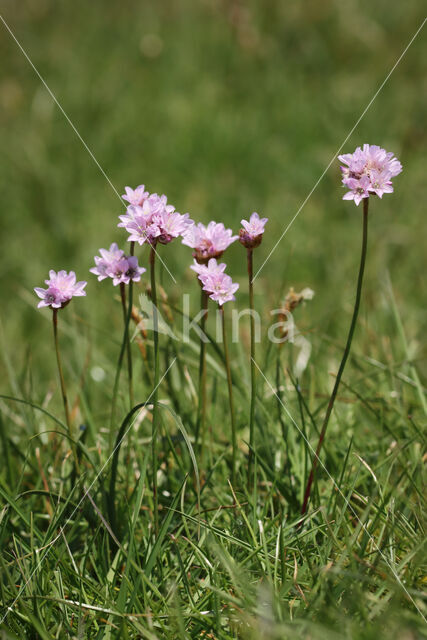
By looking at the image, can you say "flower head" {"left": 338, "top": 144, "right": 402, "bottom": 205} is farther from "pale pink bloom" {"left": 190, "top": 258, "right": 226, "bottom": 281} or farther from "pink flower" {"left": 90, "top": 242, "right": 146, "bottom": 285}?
"pink flower" {"left": 90, "top": 242, "right": 146, "bottom": 285}

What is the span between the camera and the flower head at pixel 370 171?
1.15 metres

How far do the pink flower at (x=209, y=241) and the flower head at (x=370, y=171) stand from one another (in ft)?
0.86

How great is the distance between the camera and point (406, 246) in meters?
3.14

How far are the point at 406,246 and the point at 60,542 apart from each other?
2.39m

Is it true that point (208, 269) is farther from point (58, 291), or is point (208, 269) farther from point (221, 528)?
point (221, 528)

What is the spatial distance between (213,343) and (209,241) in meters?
0.26

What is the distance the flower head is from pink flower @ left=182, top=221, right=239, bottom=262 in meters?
0.26

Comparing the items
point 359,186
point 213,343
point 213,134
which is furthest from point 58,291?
point 213,134

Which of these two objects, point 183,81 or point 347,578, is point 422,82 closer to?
point 183,81

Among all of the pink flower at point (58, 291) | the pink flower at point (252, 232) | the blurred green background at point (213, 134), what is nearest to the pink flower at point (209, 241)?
the pink flower at point (252, 232)

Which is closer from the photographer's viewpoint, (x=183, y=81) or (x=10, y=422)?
(x=10, y=422)

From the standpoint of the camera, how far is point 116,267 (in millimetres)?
1276

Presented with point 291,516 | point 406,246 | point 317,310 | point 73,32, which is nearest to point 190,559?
point 291,516

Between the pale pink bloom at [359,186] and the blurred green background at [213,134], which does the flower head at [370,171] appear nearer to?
the pale pink bloom at [359,186]
